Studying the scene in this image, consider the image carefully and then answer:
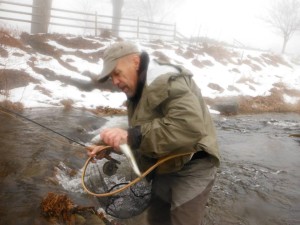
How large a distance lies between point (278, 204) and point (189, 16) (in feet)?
254

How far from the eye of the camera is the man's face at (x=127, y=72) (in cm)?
267

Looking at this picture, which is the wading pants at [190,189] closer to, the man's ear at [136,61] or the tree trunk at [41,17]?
the man's ear at [136,61]

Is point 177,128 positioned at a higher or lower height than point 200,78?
higher

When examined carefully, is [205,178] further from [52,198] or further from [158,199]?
[52,198]

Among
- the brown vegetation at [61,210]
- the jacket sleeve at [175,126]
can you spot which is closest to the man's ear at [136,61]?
the jacket sleeve at [175,126]

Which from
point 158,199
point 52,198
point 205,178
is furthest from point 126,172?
point 205,178

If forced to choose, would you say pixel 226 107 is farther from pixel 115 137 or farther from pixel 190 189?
pixel 115 137

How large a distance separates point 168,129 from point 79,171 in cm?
413

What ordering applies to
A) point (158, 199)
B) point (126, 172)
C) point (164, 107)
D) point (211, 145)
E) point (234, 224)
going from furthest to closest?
1. point (126, 172)
2. point (234, 224)
3. point (158, 199)
4. point (211, 145)
5. point (164, 107)

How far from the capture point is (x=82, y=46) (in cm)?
1770

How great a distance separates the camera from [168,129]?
2381 mm

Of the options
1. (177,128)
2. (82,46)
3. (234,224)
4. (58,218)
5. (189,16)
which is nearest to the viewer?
(177,128)

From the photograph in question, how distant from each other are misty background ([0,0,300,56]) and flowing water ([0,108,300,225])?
127 ft

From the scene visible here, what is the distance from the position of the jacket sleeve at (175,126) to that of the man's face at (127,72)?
0.31m
